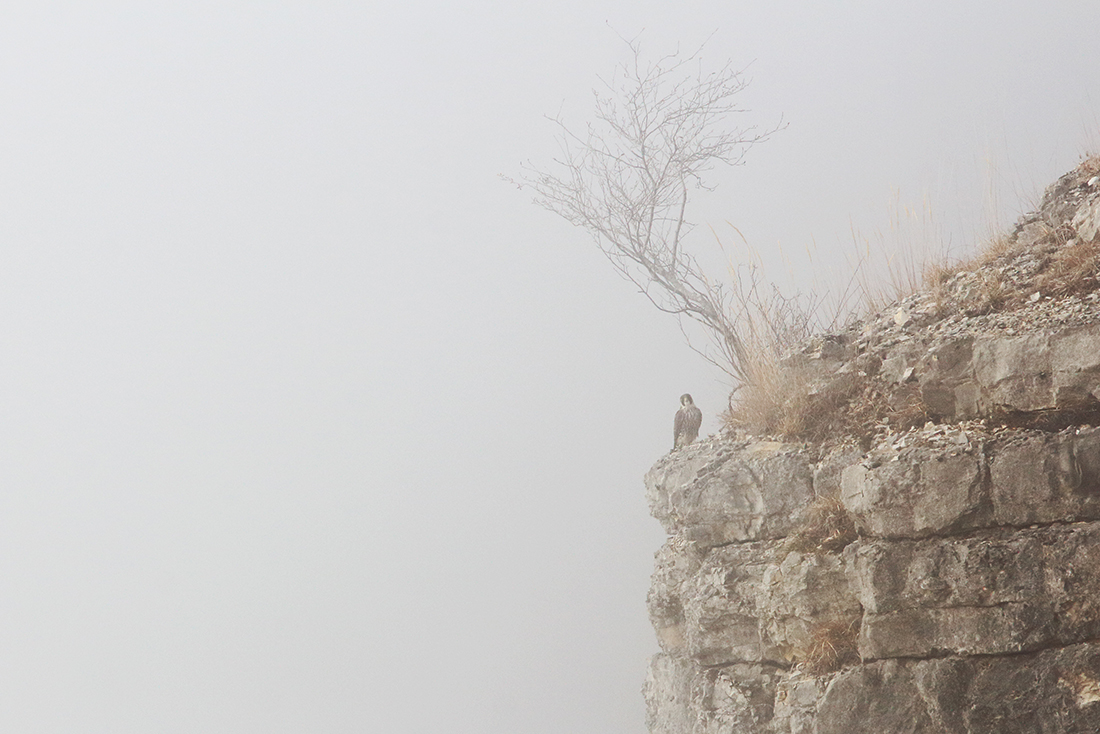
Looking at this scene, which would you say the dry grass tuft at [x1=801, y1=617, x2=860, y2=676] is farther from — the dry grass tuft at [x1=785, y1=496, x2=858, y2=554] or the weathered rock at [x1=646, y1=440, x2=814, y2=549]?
the weathered rock at [x1=646, y1=440, x2=814, y2=549]

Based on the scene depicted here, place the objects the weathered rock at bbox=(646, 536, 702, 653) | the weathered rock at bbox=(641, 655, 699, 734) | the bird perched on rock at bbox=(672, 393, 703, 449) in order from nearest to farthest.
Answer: the weathered rock at bbox=(641, 655, 699, 734), the weathered rock at bbox=(646, 536, 702, 653), the bird perched on rock at bbox=(672, 393, 703, 449)

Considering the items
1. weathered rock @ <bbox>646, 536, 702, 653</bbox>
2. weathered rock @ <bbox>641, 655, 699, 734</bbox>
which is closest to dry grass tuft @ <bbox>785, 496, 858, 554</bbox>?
weathered rock @ <bbox>646, 536, 702, 653</bbox>

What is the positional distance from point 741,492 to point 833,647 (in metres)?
0.83

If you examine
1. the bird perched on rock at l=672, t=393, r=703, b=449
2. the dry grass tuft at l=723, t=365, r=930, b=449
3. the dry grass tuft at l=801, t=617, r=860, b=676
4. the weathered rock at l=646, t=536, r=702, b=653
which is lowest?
the dry grass tuft at l=801, t=617, r=860, b=676

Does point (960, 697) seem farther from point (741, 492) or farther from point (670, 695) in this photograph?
point (670, 695)

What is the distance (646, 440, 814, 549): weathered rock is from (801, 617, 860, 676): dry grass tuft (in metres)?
0.52

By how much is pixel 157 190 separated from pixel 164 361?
1035 inches

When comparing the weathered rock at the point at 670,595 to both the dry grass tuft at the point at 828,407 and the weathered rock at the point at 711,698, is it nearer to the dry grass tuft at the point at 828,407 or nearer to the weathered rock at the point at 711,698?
the weathered rock at the point at 711,698

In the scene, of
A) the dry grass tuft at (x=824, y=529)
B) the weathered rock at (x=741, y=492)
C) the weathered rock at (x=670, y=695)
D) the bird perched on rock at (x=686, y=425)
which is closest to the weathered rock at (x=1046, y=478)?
the dry grass tuft at (x=824, y=529)

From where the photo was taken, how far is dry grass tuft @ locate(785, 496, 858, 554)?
11.1 feet

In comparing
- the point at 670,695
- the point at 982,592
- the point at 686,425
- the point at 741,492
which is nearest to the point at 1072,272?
the point at 982,592

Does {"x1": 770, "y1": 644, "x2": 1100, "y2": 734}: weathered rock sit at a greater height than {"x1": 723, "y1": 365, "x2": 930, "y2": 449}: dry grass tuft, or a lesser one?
lesser

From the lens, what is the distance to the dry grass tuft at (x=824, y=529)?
11.1 ft

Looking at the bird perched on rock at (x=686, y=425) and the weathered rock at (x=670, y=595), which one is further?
the bird perched on rock at (x=686, y=425)
